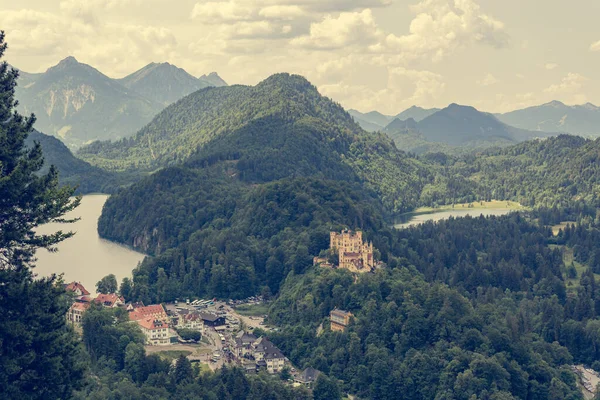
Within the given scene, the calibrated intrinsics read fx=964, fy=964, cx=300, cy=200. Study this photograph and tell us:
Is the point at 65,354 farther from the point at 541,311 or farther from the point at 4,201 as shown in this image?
the point at 541,311

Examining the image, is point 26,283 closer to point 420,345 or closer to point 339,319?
point 420,345

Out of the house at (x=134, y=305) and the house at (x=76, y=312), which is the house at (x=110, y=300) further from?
the house at (x=76, y=312)

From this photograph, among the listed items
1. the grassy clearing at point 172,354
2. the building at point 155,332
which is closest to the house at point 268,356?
the grassy clearing at point 172,354

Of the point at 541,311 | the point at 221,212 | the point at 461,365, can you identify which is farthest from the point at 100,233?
the point at 461,365

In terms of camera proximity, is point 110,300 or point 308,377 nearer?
point 308,377

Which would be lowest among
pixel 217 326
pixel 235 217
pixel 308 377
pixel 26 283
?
pixel 308 377

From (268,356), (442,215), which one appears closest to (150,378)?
(268,356)

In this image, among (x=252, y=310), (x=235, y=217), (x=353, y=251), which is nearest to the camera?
(x=252, y=310)

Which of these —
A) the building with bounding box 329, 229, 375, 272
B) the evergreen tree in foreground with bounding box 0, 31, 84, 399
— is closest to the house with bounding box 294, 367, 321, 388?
the building with bounding box 329, 229, 375, 272
